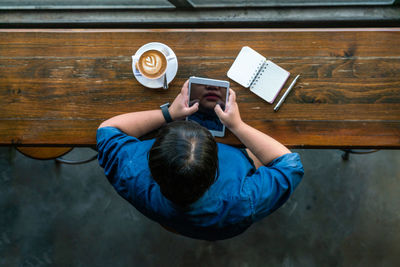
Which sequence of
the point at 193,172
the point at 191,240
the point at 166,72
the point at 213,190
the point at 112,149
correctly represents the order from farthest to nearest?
the point at 191,240, the point at 166,72, the point at 112,149, the point at 213,190, the point at 193,172

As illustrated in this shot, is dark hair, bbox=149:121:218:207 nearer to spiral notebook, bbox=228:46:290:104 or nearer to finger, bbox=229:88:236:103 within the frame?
finger, bbox=229:88:236:103

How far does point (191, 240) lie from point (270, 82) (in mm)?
1555

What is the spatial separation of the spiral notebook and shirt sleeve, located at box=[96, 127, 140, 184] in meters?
0.63

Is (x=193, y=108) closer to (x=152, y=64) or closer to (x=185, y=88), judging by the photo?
(x=185, y=88)

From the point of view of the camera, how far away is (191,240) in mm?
2441

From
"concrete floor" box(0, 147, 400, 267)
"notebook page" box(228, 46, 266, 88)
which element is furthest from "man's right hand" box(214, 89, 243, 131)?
"concrete floor" box(0, 147, 400, 267)

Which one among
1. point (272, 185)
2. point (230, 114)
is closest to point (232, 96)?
point (230, 114)

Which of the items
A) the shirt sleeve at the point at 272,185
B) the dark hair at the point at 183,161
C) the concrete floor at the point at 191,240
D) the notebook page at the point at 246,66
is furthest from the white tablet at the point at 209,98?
the concrete floor at the point at 191,240

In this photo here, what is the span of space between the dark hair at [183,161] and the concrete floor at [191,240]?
5.44 feet

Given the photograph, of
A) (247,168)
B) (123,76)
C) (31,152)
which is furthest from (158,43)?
(31,152)

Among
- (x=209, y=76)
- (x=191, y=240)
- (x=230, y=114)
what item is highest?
(x=209, y=76)

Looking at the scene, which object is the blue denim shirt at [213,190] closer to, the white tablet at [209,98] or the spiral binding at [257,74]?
the white tablet at [209,98]

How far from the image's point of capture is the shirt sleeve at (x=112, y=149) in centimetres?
122

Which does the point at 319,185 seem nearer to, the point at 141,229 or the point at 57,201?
the point at 141,229
